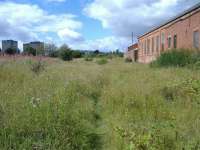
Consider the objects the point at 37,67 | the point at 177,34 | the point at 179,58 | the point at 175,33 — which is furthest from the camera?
the point at 175,33

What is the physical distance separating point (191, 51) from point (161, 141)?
20451 millimetres

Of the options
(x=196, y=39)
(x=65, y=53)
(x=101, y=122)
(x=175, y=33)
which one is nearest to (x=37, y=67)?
(x=101, y=122)

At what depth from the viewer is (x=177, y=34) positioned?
31844 mm

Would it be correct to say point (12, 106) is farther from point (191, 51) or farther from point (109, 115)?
point (191, 51)

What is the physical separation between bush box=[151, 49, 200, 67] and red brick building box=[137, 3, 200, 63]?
1374 millimetres

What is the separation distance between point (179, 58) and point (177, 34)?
7.19 meters

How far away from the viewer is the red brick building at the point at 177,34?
26.4 m

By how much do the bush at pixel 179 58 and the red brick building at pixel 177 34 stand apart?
1374 millimetres

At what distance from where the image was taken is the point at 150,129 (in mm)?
6492

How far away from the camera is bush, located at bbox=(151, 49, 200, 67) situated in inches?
928

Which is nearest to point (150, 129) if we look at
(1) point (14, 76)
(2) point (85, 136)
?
(2) point (85, 136)

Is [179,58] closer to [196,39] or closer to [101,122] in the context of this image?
[196,39]

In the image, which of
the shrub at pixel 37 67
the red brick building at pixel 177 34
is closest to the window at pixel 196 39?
the red brick building at pixel 177 34

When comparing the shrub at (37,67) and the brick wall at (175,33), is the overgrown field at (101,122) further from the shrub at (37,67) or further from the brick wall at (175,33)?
the brick wall at (175,33)
